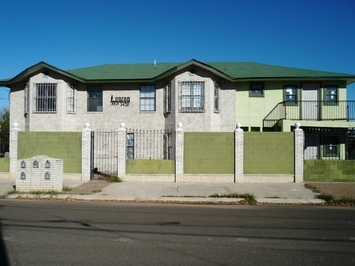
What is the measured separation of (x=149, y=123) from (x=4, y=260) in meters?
17.4

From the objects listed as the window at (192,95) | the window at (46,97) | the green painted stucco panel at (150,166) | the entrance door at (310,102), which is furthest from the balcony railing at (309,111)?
the window at (46,97)

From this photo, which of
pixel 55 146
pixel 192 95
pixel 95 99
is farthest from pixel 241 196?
pixel 95 99

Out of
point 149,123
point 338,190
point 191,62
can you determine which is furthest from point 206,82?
point 338,190

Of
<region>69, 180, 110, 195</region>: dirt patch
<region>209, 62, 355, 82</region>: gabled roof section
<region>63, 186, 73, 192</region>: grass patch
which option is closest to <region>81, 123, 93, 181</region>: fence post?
<region>69, 180, 110, 195</region>: dirt patch

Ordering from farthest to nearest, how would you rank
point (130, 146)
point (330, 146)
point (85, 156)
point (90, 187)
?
point (330, 146)
point (130, 146)
point (85, 156)
point (90, 187)

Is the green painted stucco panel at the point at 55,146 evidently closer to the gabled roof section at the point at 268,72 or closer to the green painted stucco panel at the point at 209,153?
the green painted stucco panel at the point at 209,153

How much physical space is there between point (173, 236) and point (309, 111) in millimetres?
17671

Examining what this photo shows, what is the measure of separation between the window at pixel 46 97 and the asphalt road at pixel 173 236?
11591 millimetres

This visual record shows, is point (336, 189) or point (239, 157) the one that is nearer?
point (336, 189)

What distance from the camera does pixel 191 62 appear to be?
70.2 feet

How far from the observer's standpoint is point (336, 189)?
15883 mm

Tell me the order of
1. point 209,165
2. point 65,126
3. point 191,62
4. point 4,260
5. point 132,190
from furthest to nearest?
point 65,126, point 191,62, point 209,165, point 132,190, point 4,260

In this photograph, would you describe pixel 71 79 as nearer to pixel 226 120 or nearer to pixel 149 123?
pixel 149 123

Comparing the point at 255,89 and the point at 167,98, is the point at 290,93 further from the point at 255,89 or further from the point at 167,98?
the point at 167,98
